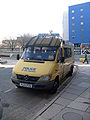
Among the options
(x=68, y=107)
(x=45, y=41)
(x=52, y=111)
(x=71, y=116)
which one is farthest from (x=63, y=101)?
(x=45, y=41)

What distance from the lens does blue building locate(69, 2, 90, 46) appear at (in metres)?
61.7

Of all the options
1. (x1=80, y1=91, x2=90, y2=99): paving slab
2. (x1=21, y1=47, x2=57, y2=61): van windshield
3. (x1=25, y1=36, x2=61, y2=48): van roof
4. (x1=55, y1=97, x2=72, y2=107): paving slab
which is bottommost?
(x1=80, y1=91, x2=90, y2=99): paving slab

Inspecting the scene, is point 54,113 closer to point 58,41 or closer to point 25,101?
point 25,101

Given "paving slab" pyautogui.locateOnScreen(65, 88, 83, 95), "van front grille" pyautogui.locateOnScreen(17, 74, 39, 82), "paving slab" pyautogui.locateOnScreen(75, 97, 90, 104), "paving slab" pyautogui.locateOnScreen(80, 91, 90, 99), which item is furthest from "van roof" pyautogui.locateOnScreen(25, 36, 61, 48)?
"paving slab" pyautogui.locateOnScreen(75, 97, 90, 104)

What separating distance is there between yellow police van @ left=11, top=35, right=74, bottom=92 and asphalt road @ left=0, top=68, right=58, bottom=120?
0.44 m

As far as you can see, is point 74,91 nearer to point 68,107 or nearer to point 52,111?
point 68,107

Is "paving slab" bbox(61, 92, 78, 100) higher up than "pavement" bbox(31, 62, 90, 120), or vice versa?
"pavement" bbox(31, 62, 90, 120)

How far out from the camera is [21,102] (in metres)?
5.41

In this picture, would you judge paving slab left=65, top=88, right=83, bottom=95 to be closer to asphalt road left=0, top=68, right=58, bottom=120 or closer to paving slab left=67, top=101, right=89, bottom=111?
asphalt road left=0, top=68, right=58, bottom=120

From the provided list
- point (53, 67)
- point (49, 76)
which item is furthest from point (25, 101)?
point (53, 67)

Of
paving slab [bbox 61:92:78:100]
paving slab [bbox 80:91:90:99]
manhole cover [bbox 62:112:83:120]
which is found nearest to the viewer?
manhole cover [bbox 62:112:83:120]

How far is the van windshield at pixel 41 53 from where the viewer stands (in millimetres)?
6418

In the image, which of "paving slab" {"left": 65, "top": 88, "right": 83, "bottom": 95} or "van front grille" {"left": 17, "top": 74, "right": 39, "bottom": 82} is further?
"paving slab" {"left": 65, "top": 88, "right": 83, "bottom": 95}

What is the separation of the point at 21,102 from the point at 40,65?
4.82 feet
